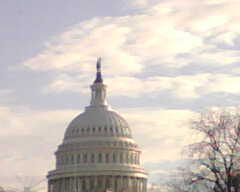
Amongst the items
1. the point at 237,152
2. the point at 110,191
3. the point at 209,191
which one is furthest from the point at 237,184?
the point at 110,191

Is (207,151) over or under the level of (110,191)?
under

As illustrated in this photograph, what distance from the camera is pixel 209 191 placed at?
69.0 meters

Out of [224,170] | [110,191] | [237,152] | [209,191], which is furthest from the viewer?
[110,191]

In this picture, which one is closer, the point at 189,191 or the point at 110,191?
the point at 189,191

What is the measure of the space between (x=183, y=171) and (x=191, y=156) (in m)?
4.45

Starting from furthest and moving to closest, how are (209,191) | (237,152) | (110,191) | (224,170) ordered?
(110,191) < (209,191) < (224,170) < (237,152)

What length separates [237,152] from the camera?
59938 millimetres

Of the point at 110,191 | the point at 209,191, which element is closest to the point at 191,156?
the point at 209,191

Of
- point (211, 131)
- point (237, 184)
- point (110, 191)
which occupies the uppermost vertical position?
point (110, 191)

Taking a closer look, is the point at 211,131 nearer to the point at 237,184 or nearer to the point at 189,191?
the point at 237,184

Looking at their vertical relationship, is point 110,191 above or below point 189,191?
above

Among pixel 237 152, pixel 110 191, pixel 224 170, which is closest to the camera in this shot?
pixel 237 152

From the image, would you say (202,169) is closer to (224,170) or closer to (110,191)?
(224,170)

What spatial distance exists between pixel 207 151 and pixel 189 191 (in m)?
11.9
